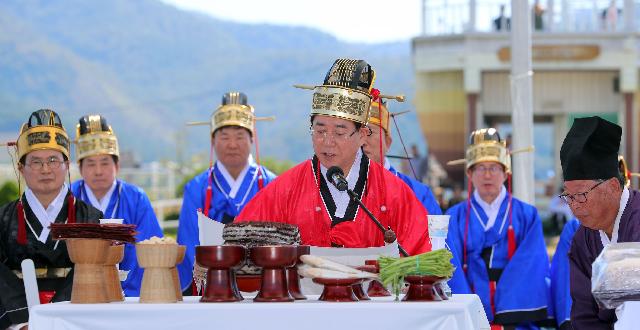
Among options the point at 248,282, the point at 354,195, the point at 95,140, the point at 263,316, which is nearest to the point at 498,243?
the point at 95,140

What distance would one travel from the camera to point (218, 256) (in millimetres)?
3996

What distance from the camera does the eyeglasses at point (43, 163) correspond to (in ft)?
Result: 18.2

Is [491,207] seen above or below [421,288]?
above

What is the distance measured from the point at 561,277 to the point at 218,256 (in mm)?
3872

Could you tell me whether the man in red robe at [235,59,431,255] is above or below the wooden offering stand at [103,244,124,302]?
above

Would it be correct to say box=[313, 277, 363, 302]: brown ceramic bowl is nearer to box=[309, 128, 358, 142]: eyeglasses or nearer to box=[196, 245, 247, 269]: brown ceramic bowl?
A: box=[196, 245, 247, 269]: brown ceramic bowl

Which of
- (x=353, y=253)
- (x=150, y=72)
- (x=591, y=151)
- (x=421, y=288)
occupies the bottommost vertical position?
(x=421, y=288)

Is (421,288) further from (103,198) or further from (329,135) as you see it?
(103,198)

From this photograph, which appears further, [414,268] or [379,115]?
[379,115]

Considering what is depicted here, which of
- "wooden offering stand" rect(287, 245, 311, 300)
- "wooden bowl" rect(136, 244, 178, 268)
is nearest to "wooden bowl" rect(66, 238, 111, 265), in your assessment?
"wooden bowl" rect(136, 244, 178, 268)

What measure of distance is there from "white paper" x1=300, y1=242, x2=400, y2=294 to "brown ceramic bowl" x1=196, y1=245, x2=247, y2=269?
44cm

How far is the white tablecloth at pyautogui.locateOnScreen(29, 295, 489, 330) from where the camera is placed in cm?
378

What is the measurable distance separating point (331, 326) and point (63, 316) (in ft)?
2.98

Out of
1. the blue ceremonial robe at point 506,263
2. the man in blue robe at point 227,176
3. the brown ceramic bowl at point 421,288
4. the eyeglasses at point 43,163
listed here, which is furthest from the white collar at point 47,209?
the blue ceremonial robe at point 506,263
